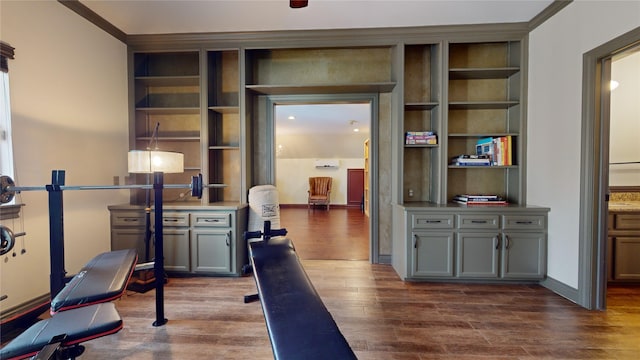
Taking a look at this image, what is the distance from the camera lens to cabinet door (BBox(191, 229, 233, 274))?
3.04 m

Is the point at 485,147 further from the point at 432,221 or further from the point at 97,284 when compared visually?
the point at 97,284

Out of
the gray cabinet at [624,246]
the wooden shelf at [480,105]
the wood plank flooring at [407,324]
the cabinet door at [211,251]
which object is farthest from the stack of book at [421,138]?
the cabinet door at [211,251]

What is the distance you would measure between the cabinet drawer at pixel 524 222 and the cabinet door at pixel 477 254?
0.17 metres

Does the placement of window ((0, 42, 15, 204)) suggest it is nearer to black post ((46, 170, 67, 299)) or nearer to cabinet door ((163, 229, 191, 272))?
black post ((46, 170, 67, 299))

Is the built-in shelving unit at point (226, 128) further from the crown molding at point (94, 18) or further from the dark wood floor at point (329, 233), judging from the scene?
the dark wood floor at point (329, 233)

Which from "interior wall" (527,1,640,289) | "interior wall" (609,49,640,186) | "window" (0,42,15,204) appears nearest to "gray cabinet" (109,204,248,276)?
"window" (0,42,15,204)

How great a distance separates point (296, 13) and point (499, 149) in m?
2.67

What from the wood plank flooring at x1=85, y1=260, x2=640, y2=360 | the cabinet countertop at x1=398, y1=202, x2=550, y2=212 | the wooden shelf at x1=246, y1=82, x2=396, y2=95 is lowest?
the wood plank flooring at x1=85, y1=260, x2=640, y2=360

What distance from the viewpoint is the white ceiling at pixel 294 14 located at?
2.66 m

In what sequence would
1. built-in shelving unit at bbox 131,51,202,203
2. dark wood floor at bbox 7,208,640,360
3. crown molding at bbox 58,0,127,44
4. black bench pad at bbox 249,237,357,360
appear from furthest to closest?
built-in shelving unit at bbox 131,51,202,203, crown molding at bbox 58,0,127,44, dark wood floor at bbox 7,208,640,360, black bench pad at bbox 249,237,357,360

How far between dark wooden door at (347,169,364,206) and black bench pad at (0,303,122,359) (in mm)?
7888

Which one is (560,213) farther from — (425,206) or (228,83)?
(228,83)

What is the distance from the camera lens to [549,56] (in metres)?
2.77

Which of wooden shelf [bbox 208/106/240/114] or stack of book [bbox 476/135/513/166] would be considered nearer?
stack of book [bbox 476/135/513/166]
